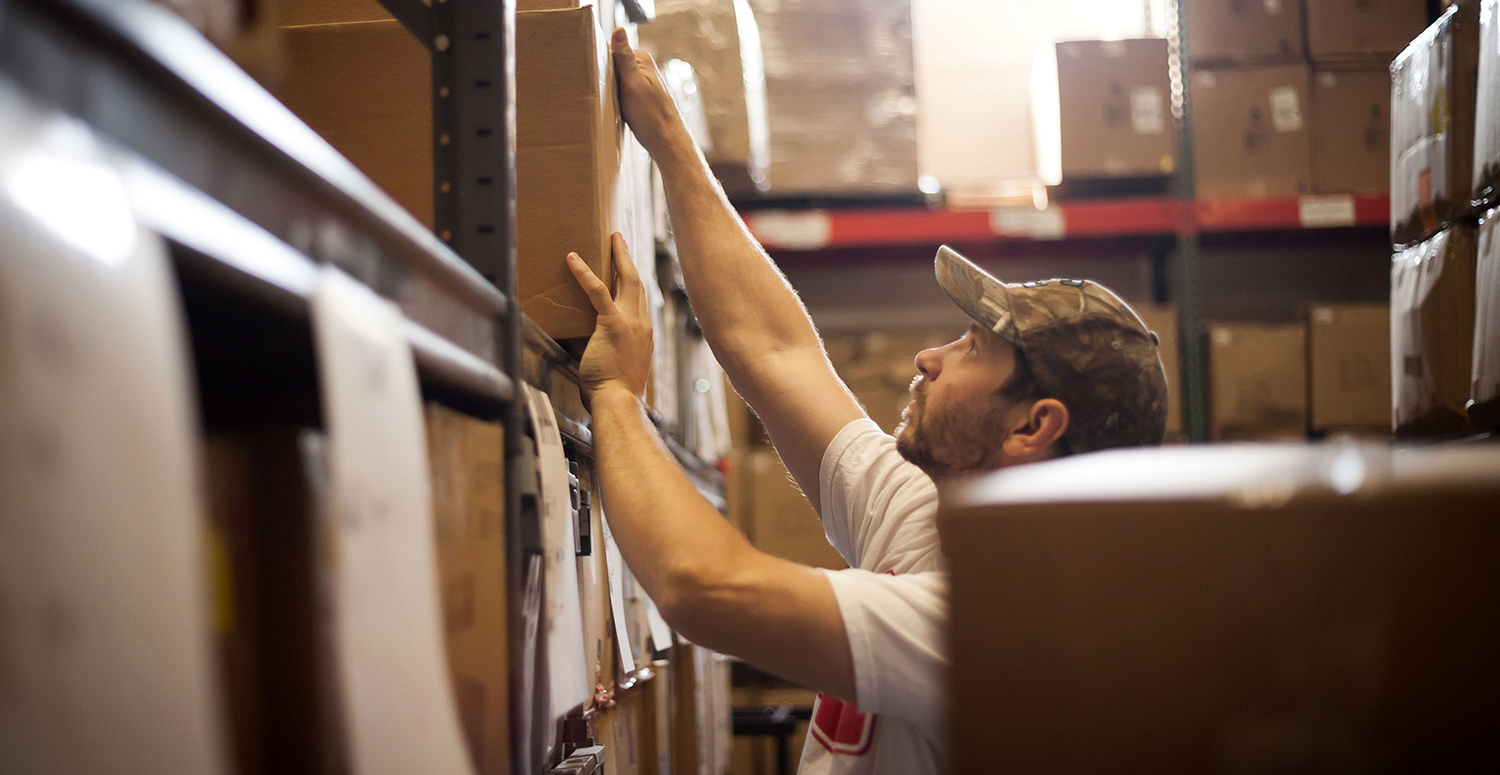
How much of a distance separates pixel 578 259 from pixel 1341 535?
25.0 inches

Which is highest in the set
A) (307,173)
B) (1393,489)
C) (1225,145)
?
(1225,145)

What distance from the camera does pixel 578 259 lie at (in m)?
0.89

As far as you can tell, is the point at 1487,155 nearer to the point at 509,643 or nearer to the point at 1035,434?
the point at 1035,434

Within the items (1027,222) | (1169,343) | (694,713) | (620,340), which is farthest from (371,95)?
(1169,343)

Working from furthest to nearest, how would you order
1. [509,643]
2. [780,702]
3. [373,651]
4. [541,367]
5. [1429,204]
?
[780,702] < [1429,204] < [541,367] < [509,643] < [373,651]

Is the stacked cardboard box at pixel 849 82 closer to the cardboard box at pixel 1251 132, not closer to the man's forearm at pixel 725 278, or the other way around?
the cardboard box at pixel 1251 132

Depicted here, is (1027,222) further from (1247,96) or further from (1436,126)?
(1436,126)

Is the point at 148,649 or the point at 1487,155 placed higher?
the point at 1487,155

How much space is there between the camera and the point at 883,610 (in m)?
0.88

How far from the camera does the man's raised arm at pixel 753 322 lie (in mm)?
1230

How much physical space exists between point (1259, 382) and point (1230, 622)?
2.72 m

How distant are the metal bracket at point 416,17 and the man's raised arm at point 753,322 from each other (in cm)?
47

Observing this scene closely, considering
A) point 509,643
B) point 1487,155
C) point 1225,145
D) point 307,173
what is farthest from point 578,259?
point 1225,145

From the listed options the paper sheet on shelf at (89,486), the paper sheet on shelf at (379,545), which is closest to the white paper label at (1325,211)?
the paper sheet on shelf at (379,545)
